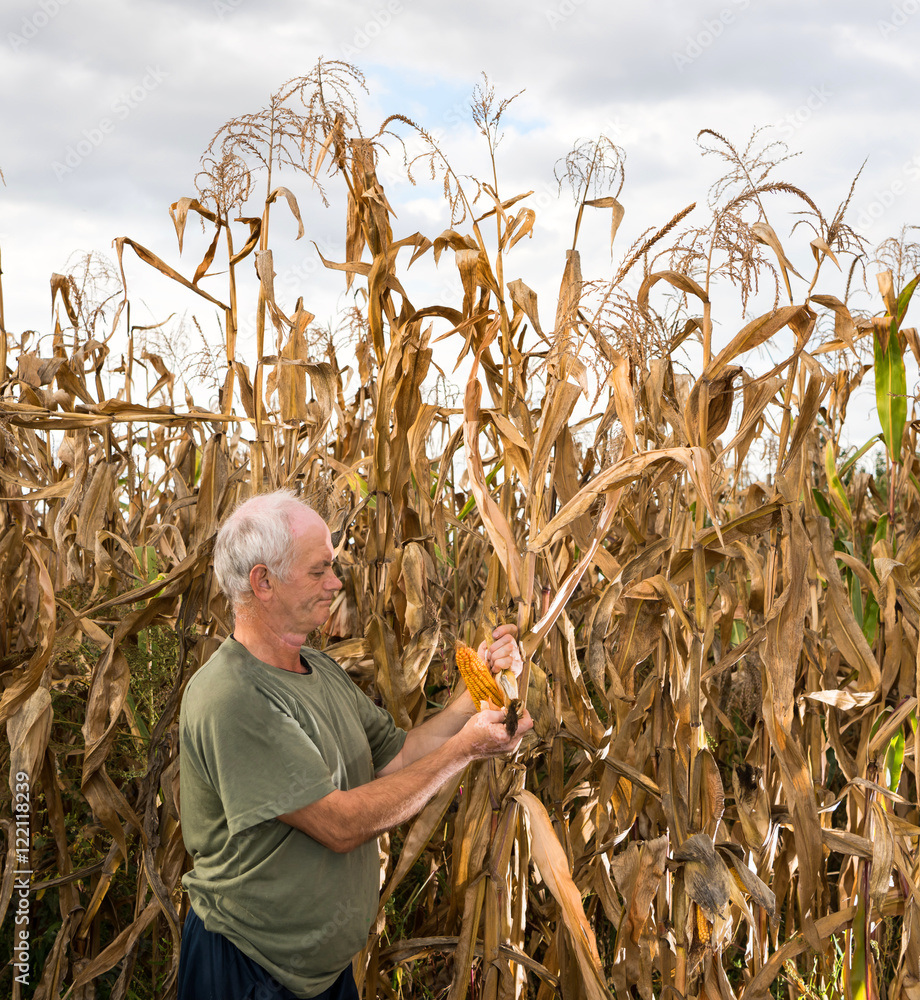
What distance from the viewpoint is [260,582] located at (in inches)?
76.8

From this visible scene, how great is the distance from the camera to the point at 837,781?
136 inches

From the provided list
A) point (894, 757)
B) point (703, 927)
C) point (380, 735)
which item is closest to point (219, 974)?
point (380, 735)

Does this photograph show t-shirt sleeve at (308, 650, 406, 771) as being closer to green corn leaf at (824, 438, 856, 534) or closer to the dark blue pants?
the dark blue pants

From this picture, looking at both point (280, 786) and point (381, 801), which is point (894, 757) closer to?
point (381, 801)

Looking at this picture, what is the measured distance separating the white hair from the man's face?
19mm

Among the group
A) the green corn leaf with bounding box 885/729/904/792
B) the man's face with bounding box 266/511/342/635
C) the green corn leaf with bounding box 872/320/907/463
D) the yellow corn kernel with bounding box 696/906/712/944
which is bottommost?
the yellow corn kernel with bounding box 696/906/712/944

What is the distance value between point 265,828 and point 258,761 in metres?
0.16

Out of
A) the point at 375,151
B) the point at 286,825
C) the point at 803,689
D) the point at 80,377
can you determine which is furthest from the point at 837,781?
the point at 80,377

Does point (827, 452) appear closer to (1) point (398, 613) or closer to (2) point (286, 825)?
(1) point (398, 613)

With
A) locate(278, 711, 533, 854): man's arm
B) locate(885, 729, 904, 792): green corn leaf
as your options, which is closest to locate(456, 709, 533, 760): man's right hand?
locate(278, 711, 533, 854): man's arm

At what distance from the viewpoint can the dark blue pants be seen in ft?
5.91

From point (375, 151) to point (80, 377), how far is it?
4.07 feet

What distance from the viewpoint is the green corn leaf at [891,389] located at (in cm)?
222

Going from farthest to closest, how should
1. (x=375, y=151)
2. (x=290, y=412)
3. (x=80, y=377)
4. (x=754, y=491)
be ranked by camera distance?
(x=80, y=377)
(x=290, y=412)
(x=754, y=491)
(x=375, y=151)
